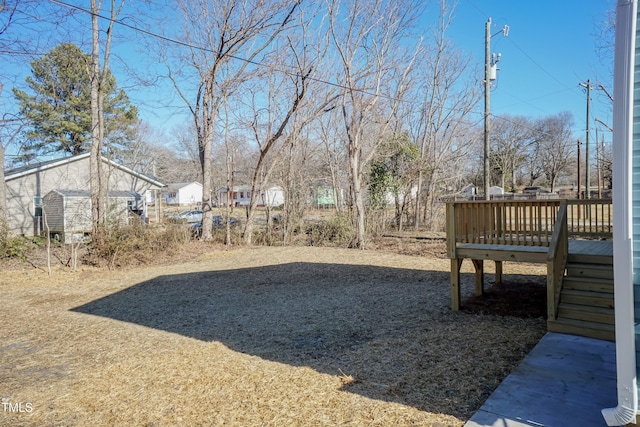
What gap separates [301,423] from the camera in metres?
2.89

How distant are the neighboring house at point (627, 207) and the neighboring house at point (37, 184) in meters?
16.5

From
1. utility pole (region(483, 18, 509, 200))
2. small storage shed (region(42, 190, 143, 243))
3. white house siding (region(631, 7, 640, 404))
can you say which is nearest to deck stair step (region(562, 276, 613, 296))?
white house siding (region(631, 7, 640, 404))

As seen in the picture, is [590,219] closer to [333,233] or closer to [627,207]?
[627,207]

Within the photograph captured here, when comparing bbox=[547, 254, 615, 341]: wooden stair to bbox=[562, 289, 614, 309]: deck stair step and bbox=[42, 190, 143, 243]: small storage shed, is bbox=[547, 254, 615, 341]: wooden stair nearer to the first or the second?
bbox=[562, 289, 614, 309]: deck stair step

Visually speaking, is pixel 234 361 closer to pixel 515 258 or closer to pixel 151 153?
pixel 515 258

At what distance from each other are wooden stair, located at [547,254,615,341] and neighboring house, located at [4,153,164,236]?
15.7m

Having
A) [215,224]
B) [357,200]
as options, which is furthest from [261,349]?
[215,224]

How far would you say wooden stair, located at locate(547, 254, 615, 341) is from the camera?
4.43 meters

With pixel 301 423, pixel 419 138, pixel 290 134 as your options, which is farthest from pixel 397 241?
pixel 301 423

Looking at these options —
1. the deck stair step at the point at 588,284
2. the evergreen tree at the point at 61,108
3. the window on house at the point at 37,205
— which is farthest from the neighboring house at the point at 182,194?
the deck stair step at the point at 588,284

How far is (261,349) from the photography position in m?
4.54

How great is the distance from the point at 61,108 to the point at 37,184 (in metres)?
6.41

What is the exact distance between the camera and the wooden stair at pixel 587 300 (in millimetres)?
4426

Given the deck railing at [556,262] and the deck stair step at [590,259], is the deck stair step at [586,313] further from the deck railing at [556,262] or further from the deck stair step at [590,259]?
the deck stair step at [590,259]
